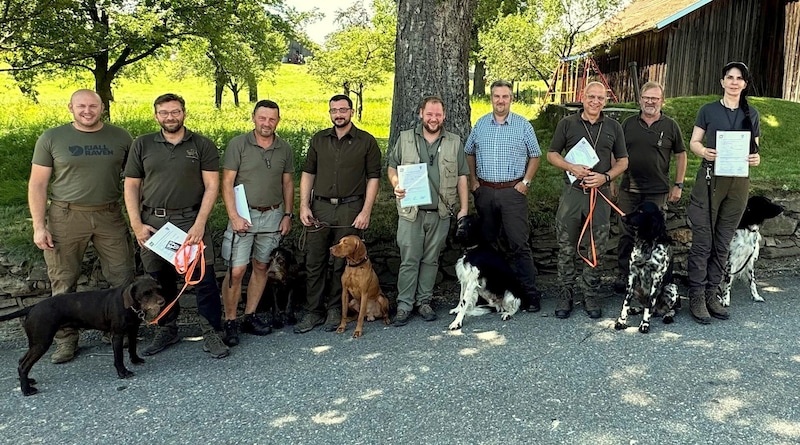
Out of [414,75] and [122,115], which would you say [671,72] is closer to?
[414,75]

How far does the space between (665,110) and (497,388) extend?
949 cm

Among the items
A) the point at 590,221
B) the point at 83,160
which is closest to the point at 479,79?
the point at 590,221

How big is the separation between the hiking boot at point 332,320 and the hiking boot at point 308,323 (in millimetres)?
78

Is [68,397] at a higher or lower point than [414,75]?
lower

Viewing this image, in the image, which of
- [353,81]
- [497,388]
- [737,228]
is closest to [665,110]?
[737,228]

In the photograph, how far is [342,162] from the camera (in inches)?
206

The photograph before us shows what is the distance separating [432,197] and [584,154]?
1476 millimetres

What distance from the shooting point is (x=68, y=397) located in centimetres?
411

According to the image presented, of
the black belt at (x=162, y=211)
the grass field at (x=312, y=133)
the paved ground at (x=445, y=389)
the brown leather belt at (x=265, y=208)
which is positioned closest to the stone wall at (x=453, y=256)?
the grass field at (x=312, y=133)

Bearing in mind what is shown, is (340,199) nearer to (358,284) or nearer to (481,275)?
(358,284)

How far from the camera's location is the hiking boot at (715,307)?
214 inches

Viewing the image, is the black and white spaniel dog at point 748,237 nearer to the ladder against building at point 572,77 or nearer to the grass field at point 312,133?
the grass field at point 312,133

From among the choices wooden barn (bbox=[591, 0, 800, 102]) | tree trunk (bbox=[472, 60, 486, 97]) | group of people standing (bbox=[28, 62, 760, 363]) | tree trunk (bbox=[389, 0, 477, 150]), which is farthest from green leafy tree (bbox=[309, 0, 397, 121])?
group of people standing (bbox=[28, 62, 760, 363])

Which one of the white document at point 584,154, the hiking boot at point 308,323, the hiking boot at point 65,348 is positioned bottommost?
the hiking boot at point 65,348
